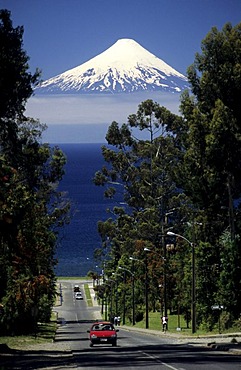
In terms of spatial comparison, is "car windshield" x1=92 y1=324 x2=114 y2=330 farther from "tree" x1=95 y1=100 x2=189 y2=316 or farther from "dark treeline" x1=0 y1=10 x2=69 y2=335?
"tree" x1=95 y1=100 x2=189 y2=316

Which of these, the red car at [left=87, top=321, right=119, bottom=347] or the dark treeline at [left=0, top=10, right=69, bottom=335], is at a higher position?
the dark treeline at [left=0, top=10, right=69, bottom=335]

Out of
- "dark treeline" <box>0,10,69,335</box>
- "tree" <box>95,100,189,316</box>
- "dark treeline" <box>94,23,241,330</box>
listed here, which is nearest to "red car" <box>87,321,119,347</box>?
"dark treeline" <box>0,10,69,335</box>

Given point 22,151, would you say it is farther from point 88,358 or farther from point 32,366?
point 32,366

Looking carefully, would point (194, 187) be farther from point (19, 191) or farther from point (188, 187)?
point (19, 191)

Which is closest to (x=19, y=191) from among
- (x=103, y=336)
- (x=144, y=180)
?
(x=103, y=336)

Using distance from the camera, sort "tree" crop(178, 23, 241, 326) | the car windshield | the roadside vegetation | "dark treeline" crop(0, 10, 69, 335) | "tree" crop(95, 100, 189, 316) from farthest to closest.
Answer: "tree" crop(95, 100, 189, 316)
"tree" crop(178, 23, 241, 326)
the car windshield
the roadside vegetation
"dark treeline" crop(0, 10, 69, 335)

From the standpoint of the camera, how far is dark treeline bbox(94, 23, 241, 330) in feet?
148

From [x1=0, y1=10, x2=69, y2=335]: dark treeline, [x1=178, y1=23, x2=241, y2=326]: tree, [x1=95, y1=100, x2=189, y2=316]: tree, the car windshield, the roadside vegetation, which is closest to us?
[x1=0, y1=10, x2=69, y2=335]: dark treeline

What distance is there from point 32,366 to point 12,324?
23.9 meters

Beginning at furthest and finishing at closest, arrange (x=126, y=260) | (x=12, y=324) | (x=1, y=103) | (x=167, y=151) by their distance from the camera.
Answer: (x=126, y=260) < (x=167, y=151) < (x=12, y=324) < (x=1, y=103)

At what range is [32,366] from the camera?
78.0 ft

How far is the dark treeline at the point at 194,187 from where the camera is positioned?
45.2 meters

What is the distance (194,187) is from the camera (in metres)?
47.2

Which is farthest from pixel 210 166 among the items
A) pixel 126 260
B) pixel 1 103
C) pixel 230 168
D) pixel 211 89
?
pixel 126 260
